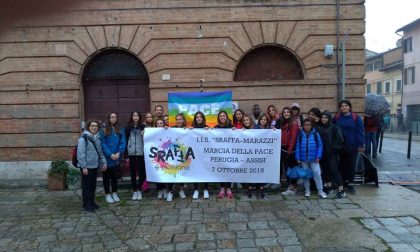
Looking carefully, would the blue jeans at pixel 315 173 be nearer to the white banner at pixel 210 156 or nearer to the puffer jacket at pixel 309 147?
the puffer jacket at pixel 309 147

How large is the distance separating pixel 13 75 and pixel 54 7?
989 centimetres

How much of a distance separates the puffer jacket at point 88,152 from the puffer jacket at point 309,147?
4.05m

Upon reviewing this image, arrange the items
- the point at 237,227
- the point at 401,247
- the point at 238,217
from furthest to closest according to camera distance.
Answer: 1. the point at 238,217
2. the point at 237,227
3. the point at 401,247

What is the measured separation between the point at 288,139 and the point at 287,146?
6.0 inches

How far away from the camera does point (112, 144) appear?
23.9ft

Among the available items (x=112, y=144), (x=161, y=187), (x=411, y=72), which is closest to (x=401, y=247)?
(x=161, y=187)

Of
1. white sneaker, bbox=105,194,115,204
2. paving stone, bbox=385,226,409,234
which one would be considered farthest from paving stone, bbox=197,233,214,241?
paving stone, bbox=385,226,409,234

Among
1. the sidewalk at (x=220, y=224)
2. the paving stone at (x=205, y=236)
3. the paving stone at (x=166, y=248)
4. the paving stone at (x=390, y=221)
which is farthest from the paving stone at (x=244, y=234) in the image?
the paving stone at (x=390, y=221)

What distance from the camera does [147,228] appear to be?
5.75m

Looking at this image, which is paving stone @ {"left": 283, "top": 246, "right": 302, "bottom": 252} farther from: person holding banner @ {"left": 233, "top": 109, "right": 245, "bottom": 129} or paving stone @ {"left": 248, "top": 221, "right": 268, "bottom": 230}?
person holding banner @ {"left": 233, "top": 109, "right": 245, "bottom": 129}

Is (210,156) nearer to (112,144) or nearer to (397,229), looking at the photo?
(112,144)

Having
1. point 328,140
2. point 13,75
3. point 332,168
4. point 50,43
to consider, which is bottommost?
point 332,168

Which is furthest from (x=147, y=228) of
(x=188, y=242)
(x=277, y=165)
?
(x=277, y=165)

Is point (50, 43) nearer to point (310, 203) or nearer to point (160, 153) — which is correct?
point (160, 153)
